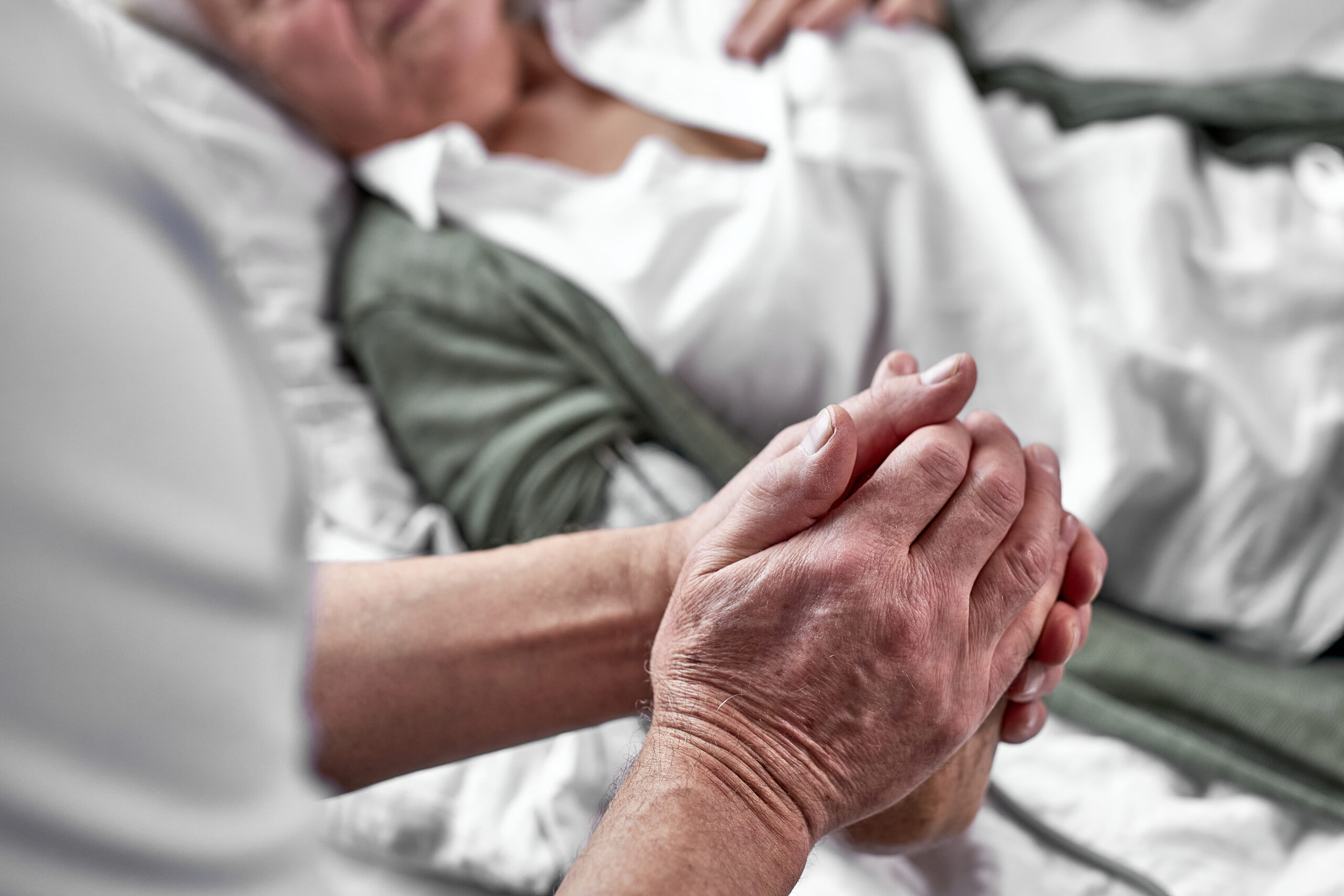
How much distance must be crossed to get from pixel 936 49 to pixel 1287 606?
78cm

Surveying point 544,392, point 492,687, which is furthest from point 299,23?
point 492,687

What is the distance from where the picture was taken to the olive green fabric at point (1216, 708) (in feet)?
2.40

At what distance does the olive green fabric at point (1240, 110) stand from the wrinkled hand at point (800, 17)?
25cm

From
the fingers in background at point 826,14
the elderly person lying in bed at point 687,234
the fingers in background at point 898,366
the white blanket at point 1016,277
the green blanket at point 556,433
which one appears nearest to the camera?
the fingers in background at point 898,366

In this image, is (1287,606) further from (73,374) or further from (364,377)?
(364,377)

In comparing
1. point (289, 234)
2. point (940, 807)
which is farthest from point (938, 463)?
point (289, 234)

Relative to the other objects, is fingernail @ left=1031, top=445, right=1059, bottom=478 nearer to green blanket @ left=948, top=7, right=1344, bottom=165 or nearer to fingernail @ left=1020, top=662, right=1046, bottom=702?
fingernail @ left=1020, top=662, right=1046, bottom=702

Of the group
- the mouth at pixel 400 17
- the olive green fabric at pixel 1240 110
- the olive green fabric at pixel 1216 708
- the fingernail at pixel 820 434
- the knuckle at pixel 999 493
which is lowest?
the olive green fabric at pixel 1216 708

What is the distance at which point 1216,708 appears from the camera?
30.5 inches

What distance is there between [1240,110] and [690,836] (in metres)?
1.05

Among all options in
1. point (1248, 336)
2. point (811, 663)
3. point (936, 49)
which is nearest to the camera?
point (811, 663)

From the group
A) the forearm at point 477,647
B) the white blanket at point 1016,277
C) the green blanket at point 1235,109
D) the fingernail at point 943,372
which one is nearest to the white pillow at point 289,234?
the white blanket at point 1016,277

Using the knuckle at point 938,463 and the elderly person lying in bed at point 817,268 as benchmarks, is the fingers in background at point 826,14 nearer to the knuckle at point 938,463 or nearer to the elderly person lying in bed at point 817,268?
the elderly person lying in bed at point 817,268

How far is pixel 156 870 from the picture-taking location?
0.80 feet
